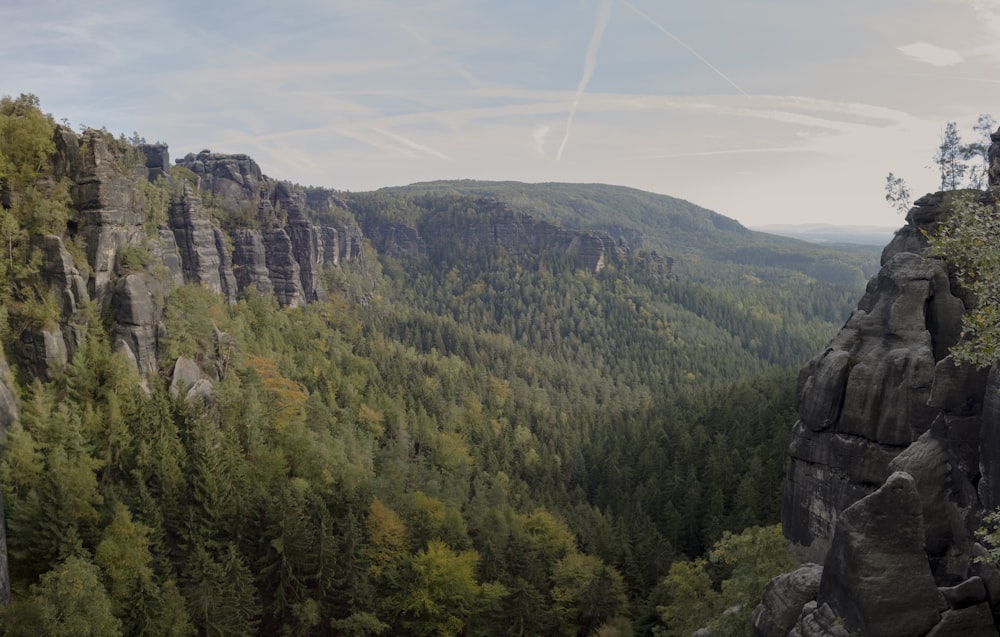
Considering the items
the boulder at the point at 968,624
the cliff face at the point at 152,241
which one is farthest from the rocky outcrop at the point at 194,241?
the boulder at the point at 968,624

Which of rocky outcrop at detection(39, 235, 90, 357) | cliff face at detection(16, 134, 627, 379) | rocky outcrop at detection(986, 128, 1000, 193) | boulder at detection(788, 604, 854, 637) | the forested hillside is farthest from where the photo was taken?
cliff face at detection(16, 134, 627, 379)

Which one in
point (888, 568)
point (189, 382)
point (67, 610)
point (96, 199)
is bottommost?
point (67, 610)

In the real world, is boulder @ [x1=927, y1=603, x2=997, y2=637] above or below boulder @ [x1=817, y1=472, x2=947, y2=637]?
below

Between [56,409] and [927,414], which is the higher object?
[927,414]

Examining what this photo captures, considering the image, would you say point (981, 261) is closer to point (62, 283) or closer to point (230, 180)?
point (62, 283)

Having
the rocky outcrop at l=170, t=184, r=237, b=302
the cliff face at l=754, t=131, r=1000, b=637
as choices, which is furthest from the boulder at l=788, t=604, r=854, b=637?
the rocky outcrop at l=170, t=184, r=237, b=302

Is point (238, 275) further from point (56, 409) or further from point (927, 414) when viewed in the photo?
point (927, 414)

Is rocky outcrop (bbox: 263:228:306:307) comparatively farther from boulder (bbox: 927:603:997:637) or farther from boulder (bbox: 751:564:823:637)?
boulder (bbox: 927:603:997:637)

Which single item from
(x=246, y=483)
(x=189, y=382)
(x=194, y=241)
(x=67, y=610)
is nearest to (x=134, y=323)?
(x=189, y=382)

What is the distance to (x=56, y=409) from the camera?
44.4 metres

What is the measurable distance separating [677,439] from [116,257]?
6452 cm

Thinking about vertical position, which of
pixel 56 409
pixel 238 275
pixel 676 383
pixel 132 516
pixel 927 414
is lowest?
pixel 676 383

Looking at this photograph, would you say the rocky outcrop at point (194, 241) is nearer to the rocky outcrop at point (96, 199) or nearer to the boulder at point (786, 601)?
the rocky outcrop at point (96, 199)

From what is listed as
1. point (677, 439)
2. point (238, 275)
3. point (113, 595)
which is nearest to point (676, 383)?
point (677, 439)
